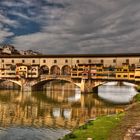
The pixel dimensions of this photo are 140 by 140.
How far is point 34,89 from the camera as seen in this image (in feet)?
263

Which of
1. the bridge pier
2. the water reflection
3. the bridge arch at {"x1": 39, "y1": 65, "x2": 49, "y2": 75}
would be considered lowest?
the water reflection

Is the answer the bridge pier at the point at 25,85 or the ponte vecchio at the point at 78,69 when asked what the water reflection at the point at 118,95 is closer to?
the ponte vecchio at the point at 78,69

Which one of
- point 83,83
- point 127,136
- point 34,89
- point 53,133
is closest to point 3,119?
point 53,133

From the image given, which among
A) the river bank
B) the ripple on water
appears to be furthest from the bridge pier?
the river bank

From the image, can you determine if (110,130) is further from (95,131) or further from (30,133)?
(30,133)

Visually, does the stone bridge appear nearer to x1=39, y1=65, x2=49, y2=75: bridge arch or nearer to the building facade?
the building facade

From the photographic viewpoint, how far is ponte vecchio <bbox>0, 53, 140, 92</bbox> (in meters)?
71.8

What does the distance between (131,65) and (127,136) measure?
54.1 metres

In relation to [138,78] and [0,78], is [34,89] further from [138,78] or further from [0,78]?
[138,78]

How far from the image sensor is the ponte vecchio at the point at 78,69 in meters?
71.8

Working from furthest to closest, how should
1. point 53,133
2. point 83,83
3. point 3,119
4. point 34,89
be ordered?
point 34,89 → point 83,83 → point 3,119 → point 53,133

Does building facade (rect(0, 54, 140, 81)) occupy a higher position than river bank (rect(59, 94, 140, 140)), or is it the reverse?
building facade (rect(0, 54, 140, 81))

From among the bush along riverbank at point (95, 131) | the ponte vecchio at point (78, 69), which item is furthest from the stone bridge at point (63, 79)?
the bush along riverbank at point (95, 131)

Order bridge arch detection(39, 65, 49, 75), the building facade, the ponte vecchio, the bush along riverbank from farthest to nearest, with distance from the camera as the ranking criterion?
1. bridge arch detection(39, 65, 49, 75)
2. the ponte vecchio
3. the building facade
4. the bush along riverbank
